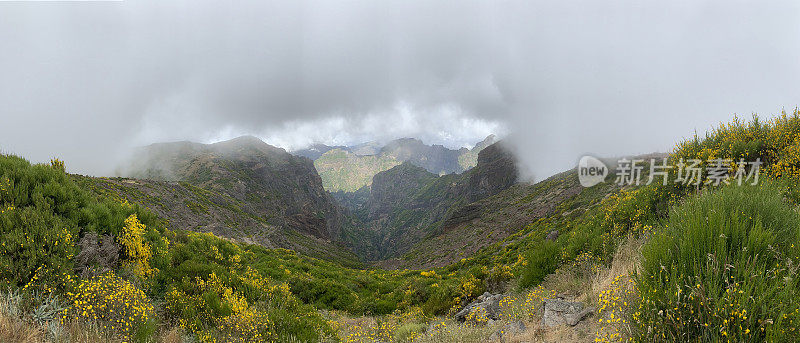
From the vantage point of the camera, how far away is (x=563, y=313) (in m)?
5.33

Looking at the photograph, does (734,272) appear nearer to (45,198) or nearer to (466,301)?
(466,301)

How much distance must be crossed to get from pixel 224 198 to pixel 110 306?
12495 centimetres

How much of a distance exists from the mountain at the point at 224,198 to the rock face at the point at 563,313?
6385 cm

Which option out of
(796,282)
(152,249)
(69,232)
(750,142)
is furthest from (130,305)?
(750,142)

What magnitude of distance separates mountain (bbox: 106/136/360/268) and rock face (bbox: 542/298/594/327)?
63.8m

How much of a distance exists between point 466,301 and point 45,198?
38.3 feet

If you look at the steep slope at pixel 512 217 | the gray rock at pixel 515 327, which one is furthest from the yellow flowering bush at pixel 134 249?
the steep slope at pixel 512 217

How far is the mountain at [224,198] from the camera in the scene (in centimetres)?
6646

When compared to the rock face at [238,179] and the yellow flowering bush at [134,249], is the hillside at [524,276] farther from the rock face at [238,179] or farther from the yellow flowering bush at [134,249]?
the rock face at [238,179]

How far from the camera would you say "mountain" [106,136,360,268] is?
6646cm

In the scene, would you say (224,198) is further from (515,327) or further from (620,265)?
(620,265)

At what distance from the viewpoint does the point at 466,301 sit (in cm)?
1061

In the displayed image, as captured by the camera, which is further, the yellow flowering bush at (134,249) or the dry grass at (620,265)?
the yellow flowering bush at (134,249)

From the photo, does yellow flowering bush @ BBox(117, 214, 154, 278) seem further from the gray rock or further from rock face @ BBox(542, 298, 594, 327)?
rock face @ BBox(542, 298, 594, 327)
